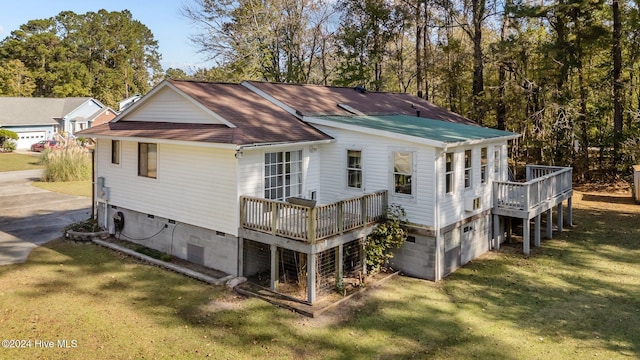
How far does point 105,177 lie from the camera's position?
576 inches

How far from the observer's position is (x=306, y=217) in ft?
31.6

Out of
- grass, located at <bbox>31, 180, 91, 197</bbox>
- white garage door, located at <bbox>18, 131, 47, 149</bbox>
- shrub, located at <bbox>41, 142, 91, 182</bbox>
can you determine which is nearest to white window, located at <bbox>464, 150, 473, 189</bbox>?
grass, located at <bbox>31, 180, 91, 197</bbox>

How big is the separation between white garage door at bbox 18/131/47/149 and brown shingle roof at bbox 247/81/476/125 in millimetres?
43868

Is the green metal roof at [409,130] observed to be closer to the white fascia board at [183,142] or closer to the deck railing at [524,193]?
the deck railing at [524,193]

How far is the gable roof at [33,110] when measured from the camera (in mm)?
46250

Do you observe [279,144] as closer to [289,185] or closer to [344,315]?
[289,185]

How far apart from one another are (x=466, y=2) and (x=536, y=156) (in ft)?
36.5

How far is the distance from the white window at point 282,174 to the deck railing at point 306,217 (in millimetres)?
1087

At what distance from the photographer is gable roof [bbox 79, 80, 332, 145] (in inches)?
435

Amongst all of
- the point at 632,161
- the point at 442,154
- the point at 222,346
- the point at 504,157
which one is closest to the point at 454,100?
the point at 632,161

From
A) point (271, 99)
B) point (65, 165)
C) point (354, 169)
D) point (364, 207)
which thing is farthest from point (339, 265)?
point (65, 165)

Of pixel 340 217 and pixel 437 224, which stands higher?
pixel 340 217

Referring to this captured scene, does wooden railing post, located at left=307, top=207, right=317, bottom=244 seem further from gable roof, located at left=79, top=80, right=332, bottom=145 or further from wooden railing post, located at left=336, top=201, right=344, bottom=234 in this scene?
gable roof, located at left=79, top=80, right=332, bottom=145

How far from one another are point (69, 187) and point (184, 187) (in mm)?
17237
